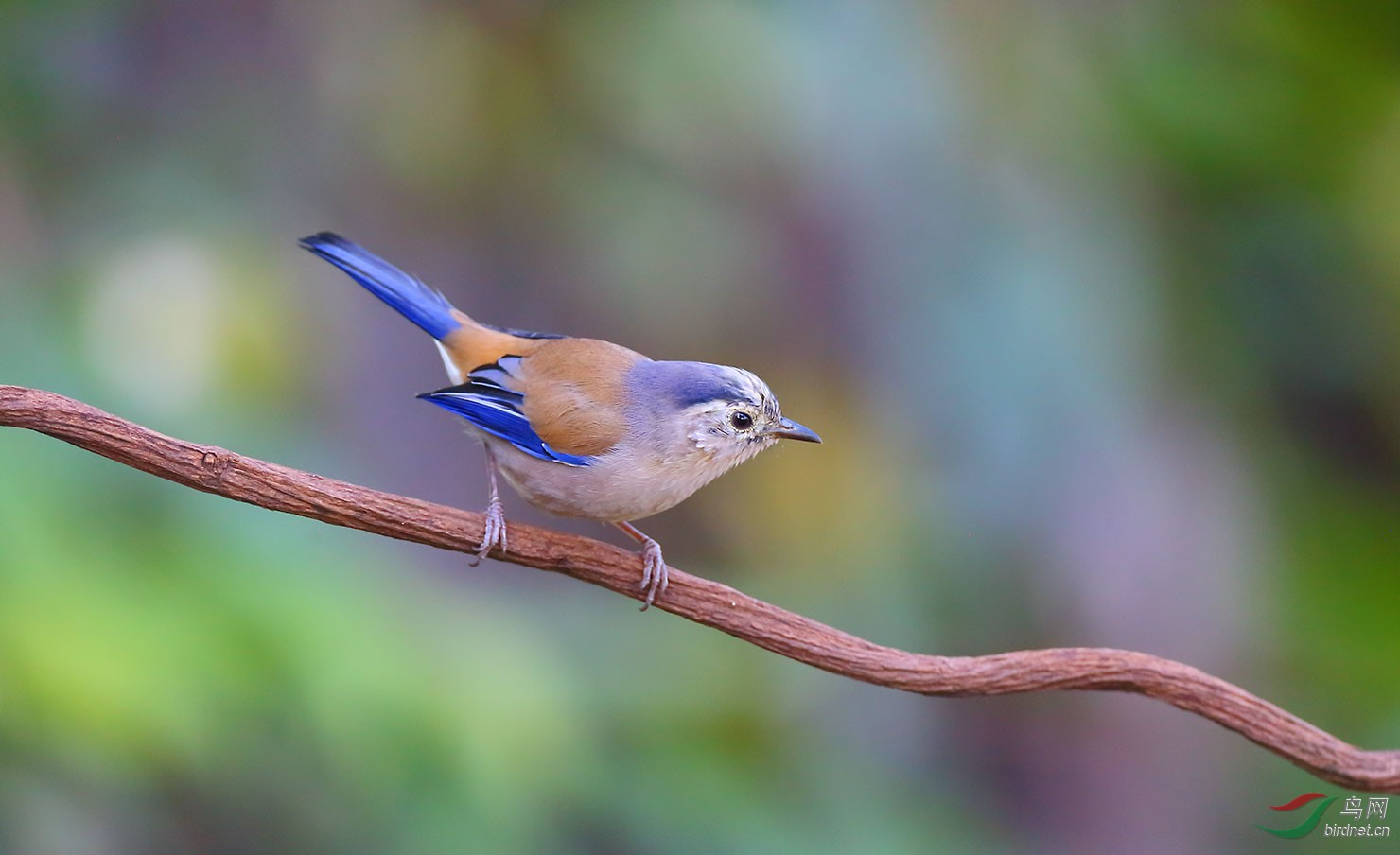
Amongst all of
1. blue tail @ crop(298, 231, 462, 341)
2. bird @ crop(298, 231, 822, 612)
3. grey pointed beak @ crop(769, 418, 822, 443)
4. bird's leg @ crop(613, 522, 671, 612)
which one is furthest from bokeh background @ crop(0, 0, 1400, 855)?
grey pointed beak @ crop(769, 418, 822, 443)

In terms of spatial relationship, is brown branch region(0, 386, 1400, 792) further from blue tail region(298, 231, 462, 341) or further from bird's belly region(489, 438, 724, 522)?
blue tail region(298, 231, 462, 341)

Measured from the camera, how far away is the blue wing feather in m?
3.24

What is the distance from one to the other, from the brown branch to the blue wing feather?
1.69ft

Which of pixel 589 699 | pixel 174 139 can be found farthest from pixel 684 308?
pixel 174 139

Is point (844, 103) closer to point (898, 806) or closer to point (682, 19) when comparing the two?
point (682, 19)

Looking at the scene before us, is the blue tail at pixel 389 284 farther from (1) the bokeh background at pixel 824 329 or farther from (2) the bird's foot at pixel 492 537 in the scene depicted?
(1) the bokeh background at pixel 824 329

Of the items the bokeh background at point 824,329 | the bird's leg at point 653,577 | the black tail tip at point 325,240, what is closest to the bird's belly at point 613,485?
the bird's leg at point 653,577

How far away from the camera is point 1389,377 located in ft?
18.3

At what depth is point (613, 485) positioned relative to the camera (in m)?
3.13

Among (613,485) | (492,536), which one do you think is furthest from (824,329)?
(492,536)

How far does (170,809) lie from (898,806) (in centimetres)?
278

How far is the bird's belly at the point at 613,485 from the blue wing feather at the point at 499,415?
0.11ft

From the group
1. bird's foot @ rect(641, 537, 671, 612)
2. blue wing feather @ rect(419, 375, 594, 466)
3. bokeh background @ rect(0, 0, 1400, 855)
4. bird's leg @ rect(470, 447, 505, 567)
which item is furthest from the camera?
bokeh background @ rect(0, 0, 1400, 855)

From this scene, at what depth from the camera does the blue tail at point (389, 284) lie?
133 inches
